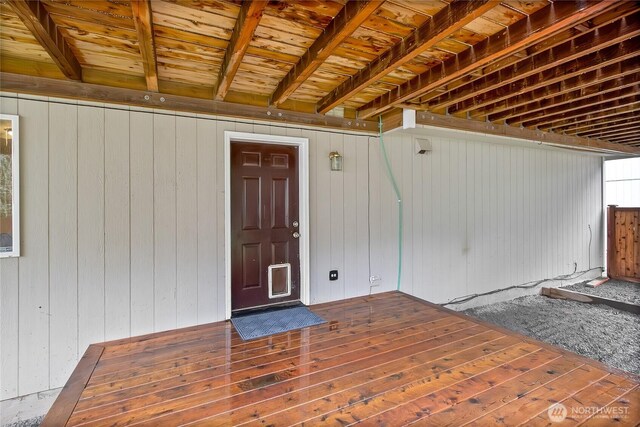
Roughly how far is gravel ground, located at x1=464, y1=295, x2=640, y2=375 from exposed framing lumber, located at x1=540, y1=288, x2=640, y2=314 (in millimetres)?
99

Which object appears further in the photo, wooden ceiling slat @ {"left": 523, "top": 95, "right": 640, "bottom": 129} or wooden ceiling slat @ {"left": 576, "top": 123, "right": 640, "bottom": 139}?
wooden ceiling slat @ {"left": 576, "top": 123, "right": 640, "bottom": 139}

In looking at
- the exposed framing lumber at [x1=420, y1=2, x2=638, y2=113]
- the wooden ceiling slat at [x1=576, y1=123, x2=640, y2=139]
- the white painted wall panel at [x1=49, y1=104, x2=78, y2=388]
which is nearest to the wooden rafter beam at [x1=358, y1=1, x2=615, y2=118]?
the exposed framing lumber at [x1=420, y1=2, x2=638, y2=113]

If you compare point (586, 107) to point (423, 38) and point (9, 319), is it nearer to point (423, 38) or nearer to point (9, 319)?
point (423, 38)

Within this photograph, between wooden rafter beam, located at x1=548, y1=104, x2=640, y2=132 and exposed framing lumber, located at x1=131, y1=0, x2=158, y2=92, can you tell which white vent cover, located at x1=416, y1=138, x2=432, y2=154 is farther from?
exposed framing lumber, located at x1=131, y1=0, x2=158, y2=92

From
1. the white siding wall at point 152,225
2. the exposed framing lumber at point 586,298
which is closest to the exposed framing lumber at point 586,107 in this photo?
the white siding wall at point 152,225

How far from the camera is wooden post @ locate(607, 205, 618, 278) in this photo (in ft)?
21.2

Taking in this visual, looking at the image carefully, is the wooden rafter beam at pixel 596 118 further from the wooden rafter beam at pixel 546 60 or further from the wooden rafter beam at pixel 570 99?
the wooden rafter beam at pixel 546 60

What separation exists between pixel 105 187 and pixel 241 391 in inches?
80.0

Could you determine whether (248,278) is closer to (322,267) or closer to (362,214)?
(322,267)

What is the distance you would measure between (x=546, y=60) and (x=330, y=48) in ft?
5.65

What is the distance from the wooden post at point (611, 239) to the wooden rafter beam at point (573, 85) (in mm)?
4605

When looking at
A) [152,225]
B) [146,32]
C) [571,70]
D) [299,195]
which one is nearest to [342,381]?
[299,195]

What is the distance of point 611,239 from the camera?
646 cm

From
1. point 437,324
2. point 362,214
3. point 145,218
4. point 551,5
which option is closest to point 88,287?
point 145,218
